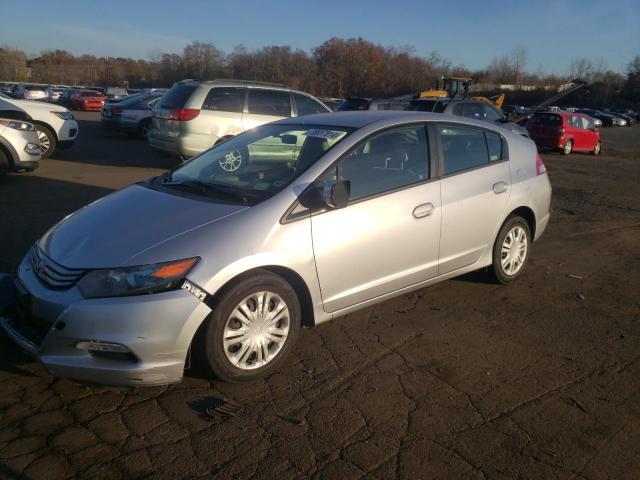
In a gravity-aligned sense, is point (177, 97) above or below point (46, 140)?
above

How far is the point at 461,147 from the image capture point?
186 inches

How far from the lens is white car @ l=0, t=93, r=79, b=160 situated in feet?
38.8

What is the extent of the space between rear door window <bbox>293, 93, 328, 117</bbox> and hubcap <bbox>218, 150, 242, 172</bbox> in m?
7.47

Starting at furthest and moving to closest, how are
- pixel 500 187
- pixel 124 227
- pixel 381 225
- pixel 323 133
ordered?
1. pixel 500 187
2. pixel 323 133
3. pixel 381 225
4. pixel 124 227

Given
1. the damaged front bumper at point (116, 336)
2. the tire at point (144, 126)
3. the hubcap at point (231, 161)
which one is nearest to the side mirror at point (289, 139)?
the hubcap at point (231, 161)

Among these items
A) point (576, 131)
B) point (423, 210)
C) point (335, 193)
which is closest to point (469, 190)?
point (423, 210)

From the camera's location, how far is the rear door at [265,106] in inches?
438

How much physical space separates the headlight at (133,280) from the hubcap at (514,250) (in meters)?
3.17

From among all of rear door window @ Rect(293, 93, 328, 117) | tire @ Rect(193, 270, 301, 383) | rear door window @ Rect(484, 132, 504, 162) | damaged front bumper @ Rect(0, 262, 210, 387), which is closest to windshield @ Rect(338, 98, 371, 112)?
rear door window @ Rect(293, 93, 328, 117)

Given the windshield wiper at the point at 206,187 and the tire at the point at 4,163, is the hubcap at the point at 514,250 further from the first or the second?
the tire at the point at 4,163

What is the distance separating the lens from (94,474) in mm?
2596

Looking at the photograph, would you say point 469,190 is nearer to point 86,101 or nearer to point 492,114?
point 492,114

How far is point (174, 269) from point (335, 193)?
44.4 inches

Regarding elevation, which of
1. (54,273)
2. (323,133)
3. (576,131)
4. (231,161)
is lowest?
(576,131)
